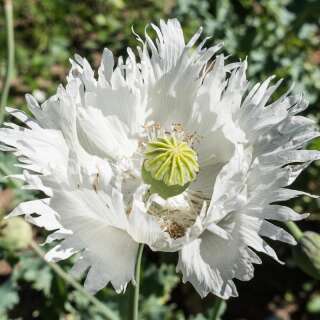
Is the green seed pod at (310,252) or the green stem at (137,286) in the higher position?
the green seed pod at (310,252)

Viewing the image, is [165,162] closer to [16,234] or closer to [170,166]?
[170,166]

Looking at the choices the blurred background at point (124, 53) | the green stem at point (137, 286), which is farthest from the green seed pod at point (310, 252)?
the green stem at point (137, 286)

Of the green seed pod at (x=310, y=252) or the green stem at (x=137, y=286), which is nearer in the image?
the green stem at (x=137, y=286)

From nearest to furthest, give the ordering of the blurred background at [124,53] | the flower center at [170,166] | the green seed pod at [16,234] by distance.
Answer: the flower center at [170,166]
the green seed pod at [16,234]
the blurred background at [124,53]

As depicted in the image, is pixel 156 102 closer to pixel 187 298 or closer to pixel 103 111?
pixel 103 111

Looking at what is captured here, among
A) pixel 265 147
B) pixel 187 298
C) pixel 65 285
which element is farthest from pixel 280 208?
pixel 187 298

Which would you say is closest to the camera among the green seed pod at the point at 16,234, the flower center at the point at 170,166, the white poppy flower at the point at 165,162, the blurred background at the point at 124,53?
the white poppy flower at the point at 165,162

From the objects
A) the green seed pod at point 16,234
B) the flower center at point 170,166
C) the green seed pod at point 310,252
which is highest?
the flower center at point 170,166

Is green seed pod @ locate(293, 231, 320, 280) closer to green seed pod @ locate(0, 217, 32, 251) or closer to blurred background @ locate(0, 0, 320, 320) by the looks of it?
blurred background @ locate(0, 0, 320, 320)

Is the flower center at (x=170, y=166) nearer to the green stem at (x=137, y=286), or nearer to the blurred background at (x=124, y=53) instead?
the green stem at (x=137, y=286)
